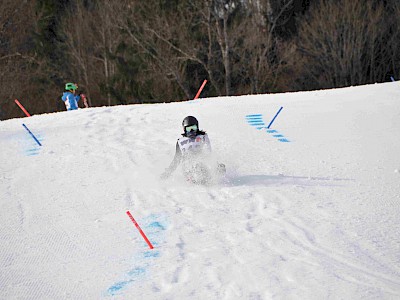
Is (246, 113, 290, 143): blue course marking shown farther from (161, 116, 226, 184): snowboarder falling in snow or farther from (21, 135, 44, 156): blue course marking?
(21, 135, 44, 156): blue course marking

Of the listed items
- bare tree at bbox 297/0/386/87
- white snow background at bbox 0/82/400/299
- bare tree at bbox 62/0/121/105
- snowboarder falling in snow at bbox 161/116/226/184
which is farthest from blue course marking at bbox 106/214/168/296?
bare tree at bbox 62/0/121/105

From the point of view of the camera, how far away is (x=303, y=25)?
29.3 meters

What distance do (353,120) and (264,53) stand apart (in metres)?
17.3

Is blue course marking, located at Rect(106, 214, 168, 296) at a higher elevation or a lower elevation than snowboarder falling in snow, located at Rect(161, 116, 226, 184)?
lower

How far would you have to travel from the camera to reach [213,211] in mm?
6746

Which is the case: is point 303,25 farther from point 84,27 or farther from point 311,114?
point 311,114

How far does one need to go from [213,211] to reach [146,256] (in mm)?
1391

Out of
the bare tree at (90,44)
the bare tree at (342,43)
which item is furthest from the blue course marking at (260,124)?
the bare tree at (90,44)

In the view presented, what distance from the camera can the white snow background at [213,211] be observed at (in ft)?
16.4

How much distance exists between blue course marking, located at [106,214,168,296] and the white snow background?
0.04ft

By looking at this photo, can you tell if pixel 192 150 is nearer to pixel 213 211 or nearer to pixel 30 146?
pixel 213 211

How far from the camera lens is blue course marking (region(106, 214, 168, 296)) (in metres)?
5.05

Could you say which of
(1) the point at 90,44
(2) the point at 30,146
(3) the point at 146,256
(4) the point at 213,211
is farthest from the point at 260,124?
(1) the point at 90,44

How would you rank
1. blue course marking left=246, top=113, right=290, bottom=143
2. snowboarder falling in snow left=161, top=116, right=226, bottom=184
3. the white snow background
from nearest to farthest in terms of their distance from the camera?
the white snow background, snowboarder falling in snow left=161, top=116, right=226, bottom=184, blue course marking left=246, top=113, right=290, bottom=143
